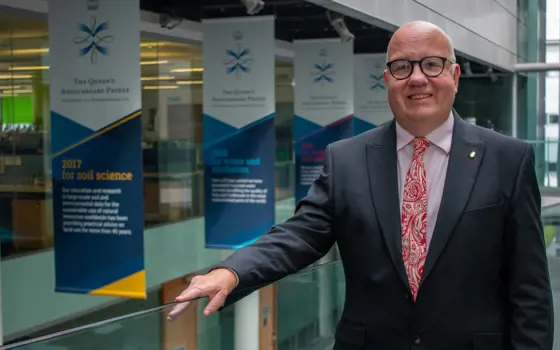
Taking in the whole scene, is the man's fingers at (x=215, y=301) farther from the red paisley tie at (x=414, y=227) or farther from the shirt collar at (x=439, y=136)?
the shirt collar at (x=439, y=136)

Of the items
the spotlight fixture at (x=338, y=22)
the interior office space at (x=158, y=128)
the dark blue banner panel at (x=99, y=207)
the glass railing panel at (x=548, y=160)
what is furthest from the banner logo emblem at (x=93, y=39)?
the glass railing panel at (x=548, y=160)

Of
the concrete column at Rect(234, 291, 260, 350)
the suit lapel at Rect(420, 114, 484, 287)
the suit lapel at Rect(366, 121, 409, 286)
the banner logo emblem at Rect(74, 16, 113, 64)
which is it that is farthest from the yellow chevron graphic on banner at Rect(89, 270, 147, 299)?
the suit lapel at Rect(420, 114, 484, 287)

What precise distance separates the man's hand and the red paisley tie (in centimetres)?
48

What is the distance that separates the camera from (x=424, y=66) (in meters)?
2.18

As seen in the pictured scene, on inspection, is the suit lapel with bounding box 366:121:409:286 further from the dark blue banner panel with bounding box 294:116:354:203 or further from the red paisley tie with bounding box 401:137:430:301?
the dark blue banner panel with bounding box 294:116:354:203

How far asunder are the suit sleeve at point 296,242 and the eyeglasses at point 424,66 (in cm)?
33

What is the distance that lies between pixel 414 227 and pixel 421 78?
15.9 inches

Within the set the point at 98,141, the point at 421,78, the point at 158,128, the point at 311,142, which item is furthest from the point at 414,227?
the point at 158,128

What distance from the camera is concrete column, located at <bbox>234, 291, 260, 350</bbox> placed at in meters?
4.40

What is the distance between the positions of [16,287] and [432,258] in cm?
856

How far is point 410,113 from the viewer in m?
2.21

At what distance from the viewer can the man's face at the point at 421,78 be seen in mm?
2168

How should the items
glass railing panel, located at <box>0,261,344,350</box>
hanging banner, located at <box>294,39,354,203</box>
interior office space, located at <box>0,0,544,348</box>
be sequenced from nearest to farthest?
1. glass railing panel, located at <box>0,261,344,350</box>
2. interior office space, located at <box>0,0,544,348</box>
3. hanging banner, located at <box>294,39,354,203</box>

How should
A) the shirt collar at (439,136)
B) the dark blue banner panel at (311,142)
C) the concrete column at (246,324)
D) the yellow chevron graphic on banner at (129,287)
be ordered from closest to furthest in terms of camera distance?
1. the shirt collar at (439,136)
2. the concrete column at (246,324)
3. the yellow chevron graphic on banner at (129,287)
4. the dark blue banner panel at (311,142)
